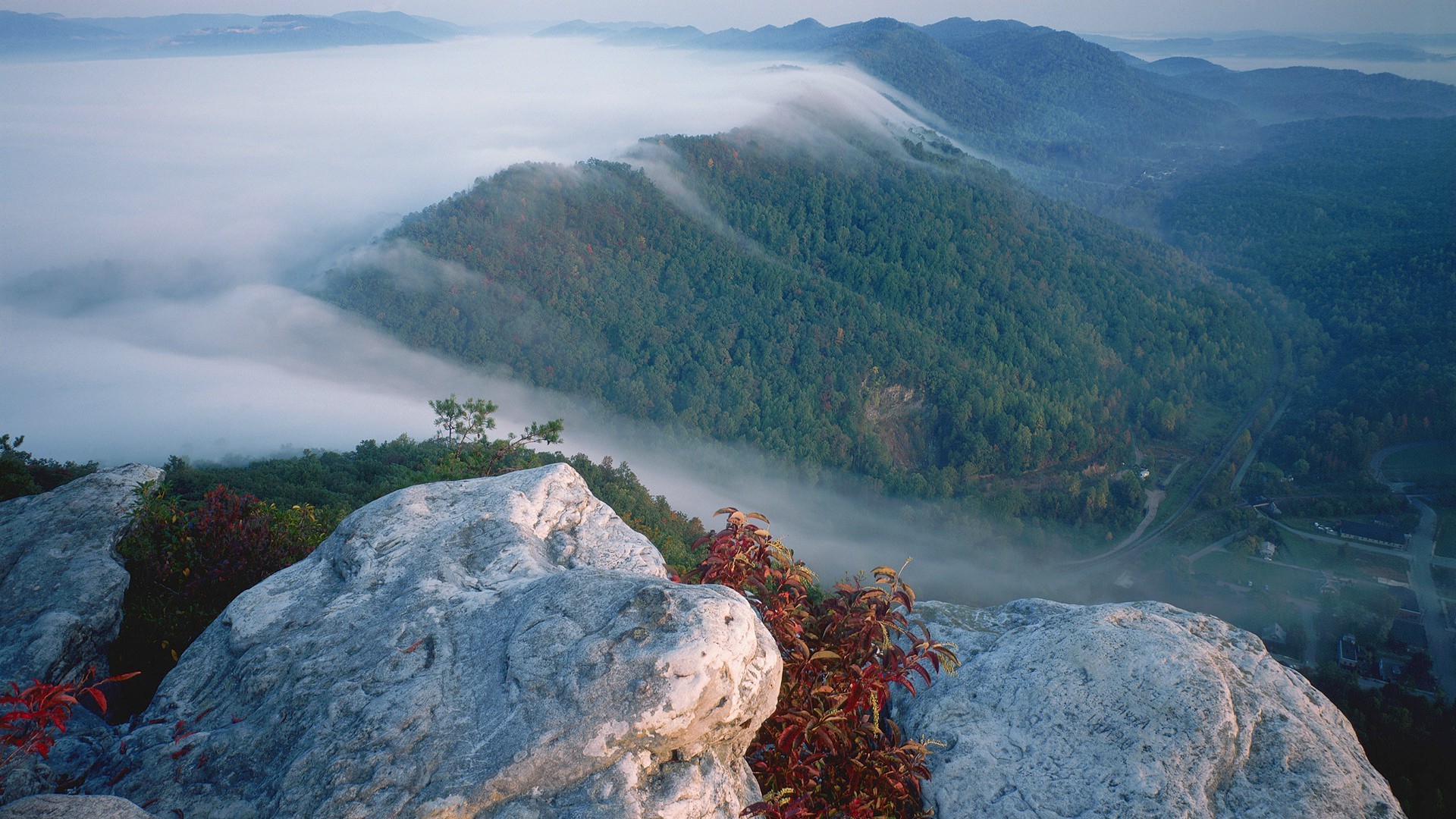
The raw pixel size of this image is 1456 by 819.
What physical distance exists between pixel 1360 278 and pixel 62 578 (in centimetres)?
18801

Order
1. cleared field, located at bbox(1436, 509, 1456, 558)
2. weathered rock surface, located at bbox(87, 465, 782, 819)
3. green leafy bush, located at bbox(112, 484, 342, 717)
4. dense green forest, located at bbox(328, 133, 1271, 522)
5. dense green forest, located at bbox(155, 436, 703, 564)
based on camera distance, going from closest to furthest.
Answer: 1. weathered rock surface, located at bbox(87, 465, 782, 819)
2. green leafy bush, located at bbox(112, 484, 342, 717)
3. dense green forest, located at bbox(155, 436, 703, 564)
4. cleared field, located at bbox(1436, 509, 1456, 558)
5. dense green forest, located at bbox(328, 133, 1271, 522)

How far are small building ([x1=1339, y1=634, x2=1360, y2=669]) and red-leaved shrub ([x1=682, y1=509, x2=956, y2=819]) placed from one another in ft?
217

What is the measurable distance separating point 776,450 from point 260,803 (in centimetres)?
8491

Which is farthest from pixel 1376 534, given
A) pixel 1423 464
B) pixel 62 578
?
pixel 62 578

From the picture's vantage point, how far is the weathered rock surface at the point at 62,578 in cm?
821

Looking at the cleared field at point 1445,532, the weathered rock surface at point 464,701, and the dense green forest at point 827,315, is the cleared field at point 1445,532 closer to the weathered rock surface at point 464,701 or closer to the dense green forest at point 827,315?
the dense green forest at point 827,315

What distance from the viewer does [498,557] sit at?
7.89 meters

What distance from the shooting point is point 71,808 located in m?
4.55

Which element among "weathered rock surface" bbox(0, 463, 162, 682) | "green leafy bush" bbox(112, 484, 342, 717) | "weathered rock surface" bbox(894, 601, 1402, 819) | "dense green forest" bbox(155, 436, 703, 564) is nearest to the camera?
"weathered rock surface" bbox(894, 601, 1402, 819)

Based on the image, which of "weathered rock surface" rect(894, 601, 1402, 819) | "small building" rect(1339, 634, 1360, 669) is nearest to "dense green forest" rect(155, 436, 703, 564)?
"weathered rock surface" rect(894, 601, 1402, 819)

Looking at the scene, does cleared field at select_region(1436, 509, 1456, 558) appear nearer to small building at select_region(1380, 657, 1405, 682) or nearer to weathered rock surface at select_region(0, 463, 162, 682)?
small building at select_region(1380, 657, 1405, 682)

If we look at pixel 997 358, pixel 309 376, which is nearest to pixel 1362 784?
pixel 997 358

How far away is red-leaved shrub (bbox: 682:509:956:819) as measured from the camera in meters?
6.12

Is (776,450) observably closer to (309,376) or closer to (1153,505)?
(1153,505)
